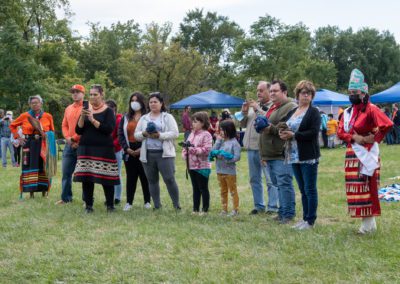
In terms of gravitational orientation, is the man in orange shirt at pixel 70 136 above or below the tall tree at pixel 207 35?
below

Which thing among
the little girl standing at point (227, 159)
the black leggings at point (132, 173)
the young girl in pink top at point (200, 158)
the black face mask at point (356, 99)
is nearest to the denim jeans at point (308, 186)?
the black face mask at point (356, 99)

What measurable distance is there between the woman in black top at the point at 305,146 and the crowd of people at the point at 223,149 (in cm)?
1

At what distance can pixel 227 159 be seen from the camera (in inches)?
280

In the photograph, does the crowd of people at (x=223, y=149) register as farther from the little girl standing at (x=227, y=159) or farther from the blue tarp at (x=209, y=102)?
the blue tarp at (x=209, y=102)

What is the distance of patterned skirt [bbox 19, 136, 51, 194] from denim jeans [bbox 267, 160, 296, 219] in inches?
183

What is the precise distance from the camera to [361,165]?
5562 millimetres

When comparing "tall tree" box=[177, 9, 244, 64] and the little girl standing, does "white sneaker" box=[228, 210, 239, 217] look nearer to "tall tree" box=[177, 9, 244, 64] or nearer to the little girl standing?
the little girl standing

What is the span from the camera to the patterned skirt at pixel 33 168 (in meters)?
9.10

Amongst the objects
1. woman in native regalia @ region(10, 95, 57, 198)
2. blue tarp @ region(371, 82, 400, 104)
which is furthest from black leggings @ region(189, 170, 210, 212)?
blue tarp @ region(371, 82, 400, 104)

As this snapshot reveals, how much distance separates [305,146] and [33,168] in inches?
210

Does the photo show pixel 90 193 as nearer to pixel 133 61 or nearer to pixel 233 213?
pixel 233 213

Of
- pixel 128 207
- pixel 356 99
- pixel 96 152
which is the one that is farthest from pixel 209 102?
pixel 356 99

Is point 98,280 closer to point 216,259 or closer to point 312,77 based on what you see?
point 216,259

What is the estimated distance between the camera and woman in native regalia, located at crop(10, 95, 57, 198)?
9.07 metres
